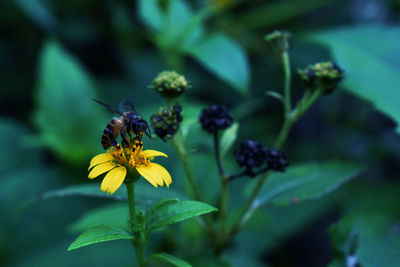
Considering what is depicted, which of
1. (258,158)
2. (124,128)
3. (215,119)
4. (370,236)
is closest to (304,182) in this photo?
(370,236)

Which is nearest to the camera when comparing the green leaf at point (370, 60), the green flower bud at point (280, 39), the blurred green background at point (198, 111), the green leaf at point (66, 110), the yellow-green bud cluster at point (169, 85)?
the yellow-green bud cluster at point (169, 85)

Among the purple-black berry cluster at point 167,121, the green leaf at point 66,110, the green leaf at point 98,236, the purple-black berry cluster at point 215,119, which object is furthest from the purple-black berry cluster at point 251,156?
the green leaf at point 66,110

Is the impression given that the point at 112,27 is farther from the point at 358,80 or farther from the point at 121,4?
the point at 358,80

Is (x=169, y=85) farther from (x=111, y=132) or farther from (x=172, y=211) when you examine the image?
(x=172, y=211)

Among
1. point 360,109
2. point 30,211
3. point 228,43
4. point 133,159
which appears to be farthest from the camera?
point 360,109

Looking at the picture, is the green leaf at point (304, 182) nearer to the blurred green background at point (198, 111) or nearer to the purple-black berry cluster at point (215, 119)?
the blurred green background at point (198, 111)

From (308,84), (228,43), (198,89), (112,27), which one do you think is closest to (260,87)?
(198,89)

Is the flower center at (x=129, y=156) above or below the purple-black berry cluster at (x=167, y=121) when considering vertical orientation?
below
